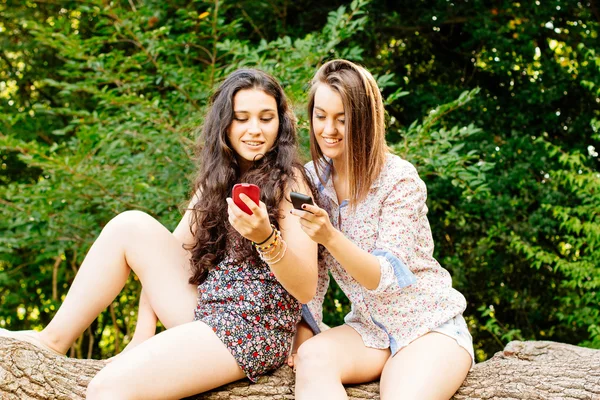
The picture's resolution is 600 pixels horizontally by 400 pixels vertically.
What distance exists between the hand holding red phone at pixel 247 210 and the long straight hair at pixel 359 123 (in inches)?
20.8

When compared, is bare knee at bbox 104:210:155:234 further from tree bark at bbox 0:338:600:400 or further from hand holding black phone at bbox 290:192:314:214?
hand holding black phone at bbox 290:192:314:214

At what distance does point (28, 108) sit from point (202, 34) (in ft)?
8.22

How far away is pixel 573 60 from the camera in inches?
219

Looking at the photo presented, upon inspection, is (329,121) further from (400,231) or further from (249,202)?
(249,202)

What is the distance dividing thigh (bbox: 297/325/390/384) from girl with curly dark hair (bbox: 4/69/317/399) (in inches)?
5.3

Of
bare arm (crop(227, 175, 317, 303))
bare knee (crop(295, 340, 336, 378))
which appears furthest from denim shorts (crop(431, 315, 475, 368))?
bare arm (crop(227, 175, 317, 303))

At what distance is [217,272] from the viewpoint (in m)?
2.40

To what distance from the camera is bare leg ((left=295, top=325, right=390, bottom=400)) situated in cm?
215

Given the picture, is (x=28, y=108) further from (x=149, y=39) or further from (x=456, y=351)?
(x=456, y=351)

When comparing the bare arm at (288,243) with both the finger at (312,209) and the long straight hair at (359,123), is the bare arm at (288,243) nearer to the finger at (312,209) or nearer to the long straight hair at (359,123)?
the finger at (312,209)

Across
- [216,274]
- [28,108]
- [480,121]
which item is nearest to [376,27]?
[480,121]

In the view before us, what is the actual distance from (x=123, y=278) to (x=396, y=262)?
40.1 inches

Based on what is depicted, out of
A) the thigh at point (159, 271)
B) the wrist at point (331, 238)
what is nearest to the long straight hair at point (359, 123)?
the wrist at point (331, 238)

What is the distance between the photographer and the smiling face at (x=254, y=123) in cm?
248
